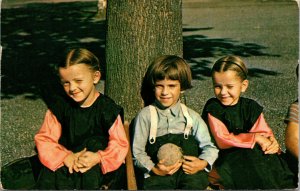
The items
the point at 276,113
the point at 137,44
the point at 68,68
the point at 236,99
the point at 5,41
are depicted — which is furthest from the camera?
the point at 5,41

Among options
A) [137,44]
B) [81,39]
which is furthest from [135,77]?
[81,39]

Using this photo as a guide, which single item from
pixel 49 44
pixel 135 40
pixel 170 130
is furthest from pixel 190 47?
pixel 170 130

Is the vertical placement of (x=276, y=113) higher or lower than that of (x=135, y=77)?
lower

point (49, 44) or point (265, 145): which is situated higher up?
point (265, 145)

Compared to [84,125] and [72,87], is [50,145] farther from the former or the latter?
[72,87]

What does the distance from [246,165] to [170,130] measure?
65 centimetres

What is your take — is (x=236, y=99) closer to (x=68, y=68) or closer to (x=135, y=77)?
(x=135, y=77)

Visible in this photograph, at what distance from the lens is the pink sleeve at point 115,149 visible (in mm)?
4062

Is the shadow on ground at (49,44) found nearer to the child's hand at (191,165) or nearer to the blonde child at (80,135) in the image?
the blonde child at (80,135)

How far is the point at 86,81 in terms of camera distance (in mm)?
4105

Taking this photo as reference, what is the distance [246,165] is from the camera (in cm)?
416

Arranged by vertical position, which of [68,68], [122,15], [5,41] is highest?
[122,15]

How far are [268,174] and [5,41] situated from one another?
11057 mm

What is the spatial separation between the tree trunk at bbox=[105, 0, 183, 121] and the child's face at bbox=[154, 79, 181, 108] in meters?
0.56
